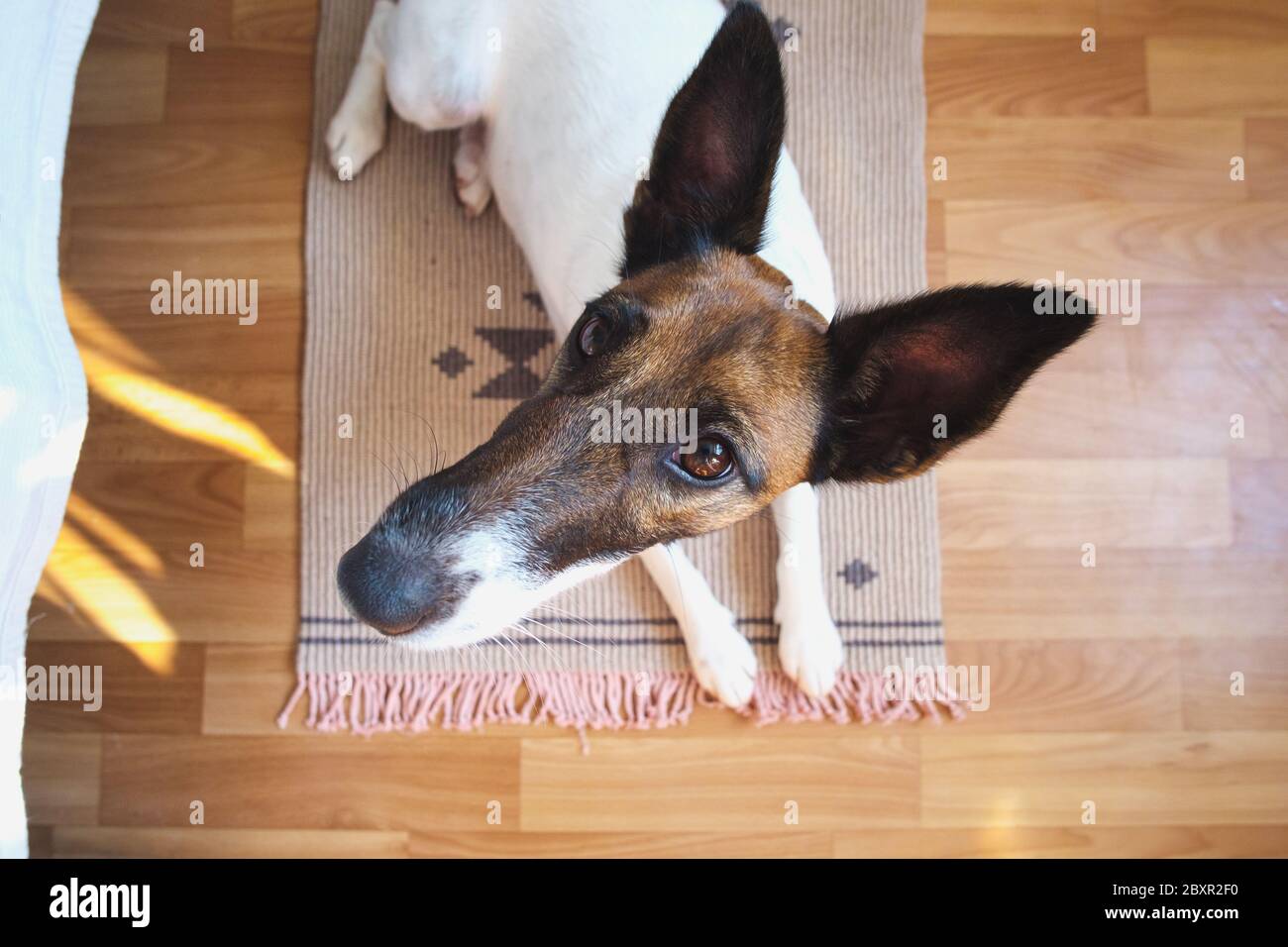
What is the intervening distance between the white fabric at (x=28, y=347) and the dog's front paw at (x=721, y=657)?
1649 millimetres

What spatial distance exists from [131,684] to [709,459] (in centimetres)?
206

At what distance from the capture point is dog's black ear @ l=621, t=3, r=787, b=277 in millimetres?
1623

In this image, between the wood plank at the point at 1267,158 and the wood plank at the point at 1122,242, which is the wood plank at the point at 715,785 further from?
the wood plank at the point at 1267,158

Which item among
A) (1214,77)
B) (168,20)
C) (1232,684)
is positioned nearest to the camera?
(1232,684)

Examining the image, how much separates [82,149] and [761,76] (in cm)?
240

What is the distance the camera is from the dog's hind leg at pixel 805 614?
101 inches

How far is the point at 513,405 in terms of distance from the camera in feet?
9.26

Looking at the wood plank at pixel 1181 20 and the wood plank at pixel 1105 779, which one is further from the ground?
the wood plank at pixel 1181 20

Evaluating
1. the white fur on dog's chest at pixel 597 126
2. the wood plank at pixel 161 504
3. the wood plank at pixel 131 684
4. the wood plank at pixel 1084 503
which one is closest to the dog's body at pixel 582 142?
the white fur on dog's chest at pixel 597 126

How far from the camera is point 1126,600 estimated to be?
287 centimetres

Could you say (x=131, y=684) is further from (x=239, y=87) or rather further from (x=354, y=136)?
(x=239, y=87)

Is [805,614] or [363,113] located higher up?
[363,113]

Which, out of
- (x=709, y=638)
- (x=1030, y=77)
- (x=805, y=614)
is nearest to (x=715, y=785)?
(x=709, y=638)

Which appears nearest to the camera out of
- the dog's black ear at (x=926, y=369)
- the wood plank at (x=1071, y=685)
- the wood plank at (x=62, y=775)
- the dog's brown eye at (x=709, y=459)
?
the dog's black ear at (x=926, y=369)
